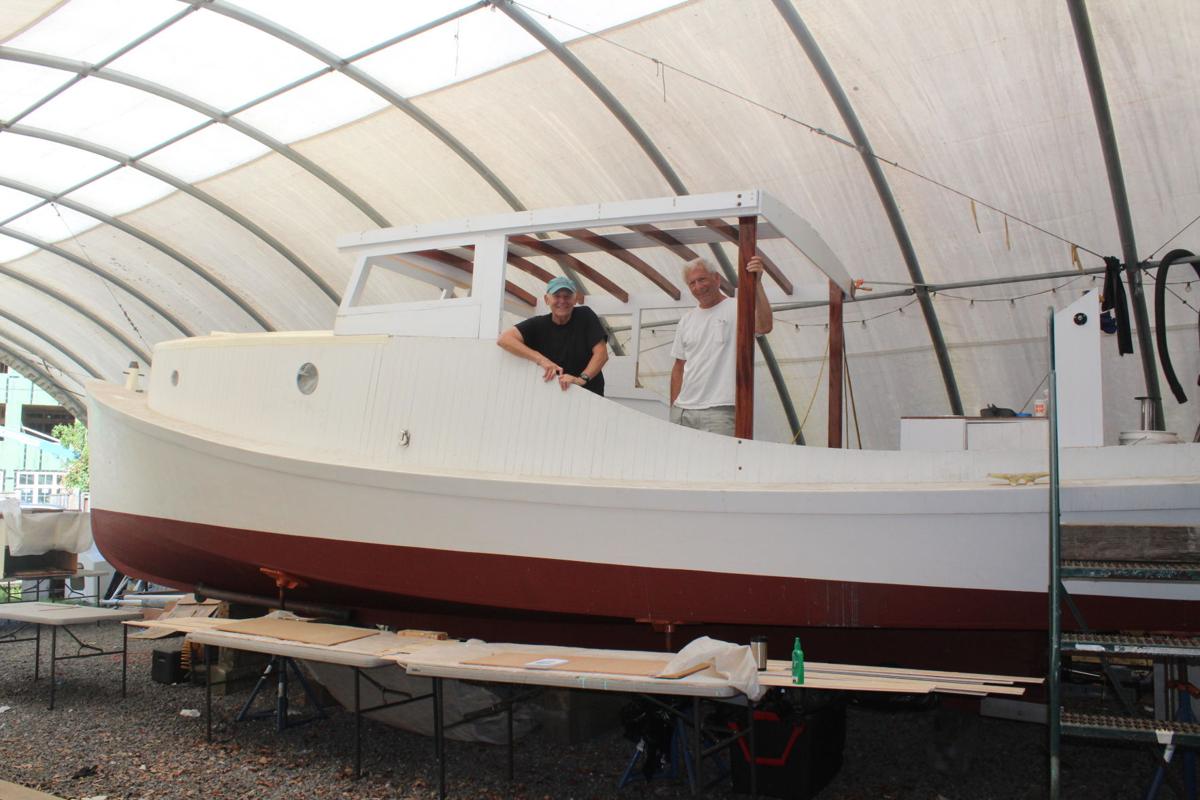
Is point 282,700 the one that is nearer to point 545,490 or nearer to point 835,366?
point 545,490

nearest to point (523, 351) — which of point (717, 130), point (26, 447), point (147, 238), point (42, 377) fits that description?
point (717, 130)

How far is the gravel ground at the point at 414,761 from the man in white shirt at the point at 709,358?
1693mm

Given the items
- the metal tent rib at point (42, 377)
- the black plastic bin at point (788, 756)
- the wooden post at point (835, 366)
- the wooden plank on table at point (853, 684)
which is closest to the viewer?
the wooden plank on table at point (853, 684)

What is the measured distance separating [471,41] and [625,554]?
5.87m

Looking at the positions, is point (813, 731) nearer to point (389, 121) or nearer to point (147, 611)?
point (147, 611)

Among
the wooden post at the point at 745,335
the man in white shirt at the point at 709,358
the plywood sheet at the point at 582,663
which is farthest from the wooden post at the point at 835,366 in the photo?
the plywood sheet at the point at 582,663

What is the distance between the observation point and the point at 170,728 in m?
4.82

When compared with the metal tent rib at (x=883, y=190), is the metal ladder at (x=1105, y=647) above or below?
below

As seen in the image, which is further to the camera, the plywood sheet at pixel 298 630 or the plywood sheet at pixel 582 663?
the plywood sheet at pixel 298 630

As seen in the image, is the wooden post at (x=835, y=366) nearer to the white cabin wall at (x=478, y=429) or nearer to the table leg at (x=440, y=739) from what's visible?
the white cabin wall at (x=478, y=429)

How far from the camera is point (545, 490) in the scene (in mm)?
3969

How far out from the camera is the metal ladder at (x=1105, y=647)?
2.83 meters

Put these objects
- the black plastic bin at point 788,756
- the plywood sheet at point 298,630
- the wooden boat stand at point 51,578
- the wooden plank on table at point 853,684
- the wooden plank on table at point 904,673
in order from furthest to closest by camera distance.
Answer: the wooden boat stand at point 51,578, the plywood sheet at point 298,630, the black plastic bin at point 788,756, the wooden plank on table at point 904,673, the wooden plank on table at point 853,684

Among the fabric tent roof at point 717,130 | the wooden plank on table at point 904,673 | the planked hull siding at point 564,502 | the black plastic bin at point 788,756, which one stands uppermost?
the fabric tent roof at point 717,130
